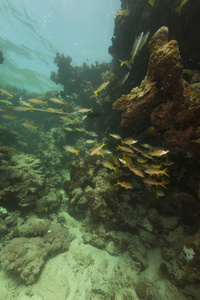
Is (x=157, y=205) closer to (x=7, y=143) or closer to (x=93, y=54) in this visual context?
(x=7, y=143)

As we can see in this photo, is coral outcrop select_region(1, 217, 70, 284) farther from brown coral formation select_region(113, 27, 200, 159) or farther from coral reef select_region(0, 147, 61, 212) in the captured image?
brown coral formation select_region(113, 27, 200, 159)

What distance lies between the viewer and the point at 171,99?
428 cm

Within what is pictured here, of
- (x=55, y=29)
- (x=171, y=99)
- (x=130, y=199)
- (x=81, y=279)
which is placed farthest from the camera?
(x=55, y=29)

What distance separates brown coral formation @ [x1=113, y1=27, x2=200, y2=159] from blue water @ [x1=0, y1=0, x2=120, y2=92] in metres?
17.0

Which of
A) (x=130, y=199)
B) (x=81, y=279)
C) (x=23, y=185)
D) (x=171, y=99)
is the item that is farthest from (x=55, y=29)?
(x=81, y=279)

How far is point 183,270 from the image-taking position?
4359 millimetres

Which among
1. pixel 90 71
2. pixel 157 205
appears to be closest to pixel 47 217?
pixel 157 205

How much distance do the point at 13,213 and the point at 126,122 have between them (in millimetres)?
6533

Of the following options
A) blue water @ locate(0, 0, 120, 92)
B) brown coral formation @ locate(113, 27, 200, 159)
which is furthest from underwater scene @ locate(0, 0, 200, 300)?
blue water @ locate(0, 0, 120, 92)

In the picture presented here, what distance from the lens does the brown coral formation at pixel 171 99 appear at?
11.9 feet

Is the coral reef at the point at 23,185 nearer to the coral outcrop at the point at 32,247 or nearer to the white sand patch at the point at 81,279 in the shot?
the coral outcrop at the point at 32,247

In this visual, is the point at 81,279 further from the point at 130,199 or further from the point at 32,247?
the point at 130,199

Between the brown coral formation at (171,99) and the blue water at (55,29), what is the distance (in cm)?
1699

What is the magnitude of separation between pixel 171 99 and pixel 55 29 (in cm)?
2949
